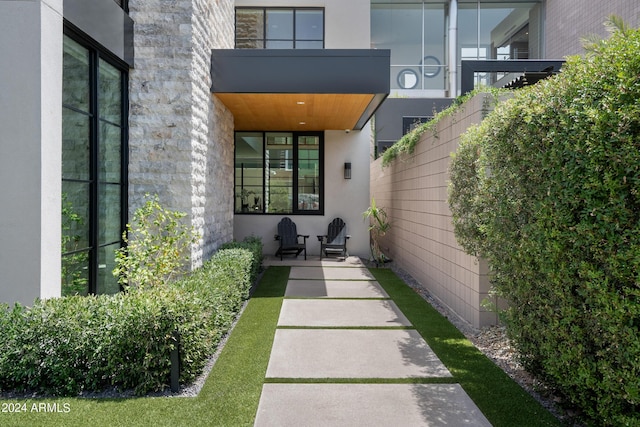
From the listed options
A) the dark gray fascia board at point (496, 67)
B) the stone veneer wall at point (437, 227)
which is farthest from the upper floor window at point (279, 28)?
the dark gray fascia board at point (496, 67)

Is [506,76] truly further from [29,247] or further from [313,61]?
[29,247]

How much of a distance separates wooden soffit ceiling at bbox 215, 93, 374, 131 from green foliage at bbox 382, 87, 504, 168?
36.9 inches

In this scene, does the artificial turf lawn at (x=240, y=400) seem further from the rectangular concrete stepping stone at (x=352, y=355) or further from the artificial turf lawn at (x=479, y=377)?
the rectangular concrete stepping stone at (x=352, y=355)

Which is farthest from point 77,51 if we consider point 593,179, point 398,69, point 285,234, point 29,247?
point 398,69

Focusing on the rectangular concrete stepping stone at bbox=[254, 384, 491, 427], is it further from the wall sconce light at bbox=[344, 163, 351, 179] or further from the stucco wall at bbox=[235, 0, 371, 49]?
the stucco wall at bbox=[235, 0, 371, 49]

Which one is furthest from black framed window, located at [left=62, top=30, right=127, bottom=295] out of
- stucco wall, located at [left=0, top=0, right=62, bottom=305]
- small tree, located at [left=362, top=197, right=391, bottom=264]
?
small tree, located at [left=362, top=197, right=391, bottom=264]

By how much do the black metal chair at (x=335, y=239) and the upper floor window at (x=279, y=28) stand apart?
4109 mm

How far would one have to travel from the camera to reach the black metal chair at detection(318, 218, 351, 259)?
9.37 m

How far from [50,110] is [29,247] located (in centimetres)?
112

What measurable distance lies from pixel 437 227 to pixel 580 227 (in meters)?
3.81

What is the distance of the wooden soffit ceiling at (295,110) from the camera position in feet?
22.0

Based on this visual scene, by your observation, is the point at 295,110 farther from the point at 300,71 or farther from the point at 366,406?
the point at 366,406

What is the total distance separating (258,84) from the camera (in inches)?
246

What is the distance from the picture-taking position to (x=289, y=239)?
384 inches
